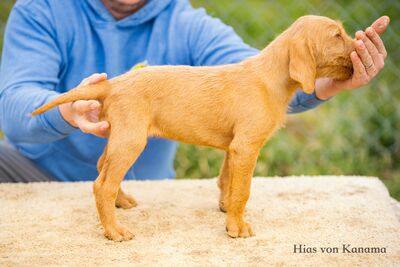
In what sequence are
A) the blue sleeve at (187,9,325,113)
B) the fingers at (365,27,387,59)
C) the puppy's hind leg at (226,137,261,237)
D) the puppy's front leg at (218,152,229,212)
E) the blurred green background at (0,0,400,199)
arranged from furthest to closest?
the blurred green background at (0,0,400,199), the blue sleeve at (187,9,325,113), the puppy's front leg at (218,152,229,212), the fingers at (365,27,387,59), the puppy's hind leg at (226,137,261,237)

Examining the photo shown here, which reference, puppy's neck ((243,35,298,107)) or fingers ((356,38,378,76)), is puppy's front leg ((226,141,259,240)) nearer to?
→ puppy's neck ((243,35,298,107))

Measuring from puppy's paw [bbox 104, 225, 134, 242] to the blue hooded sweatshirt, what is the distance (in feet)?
2.50

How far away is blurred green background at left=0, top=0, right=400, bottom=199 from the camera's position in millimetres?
4516

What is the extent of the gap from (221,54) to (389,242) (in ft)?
4.41

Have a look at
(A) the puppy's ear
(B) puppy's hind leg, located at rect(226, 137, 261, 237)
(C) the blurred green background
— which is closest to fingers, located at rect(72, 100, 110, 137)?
(B) puppy's hind leg, located at rect(226, 137, 261, 237)

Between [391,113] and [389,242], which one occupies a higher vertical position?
[389,242]

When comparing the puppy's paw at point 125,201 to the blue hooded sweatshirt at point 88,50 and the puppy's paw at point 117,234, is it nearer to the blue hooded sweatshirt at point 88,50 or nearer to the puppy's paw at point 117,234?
the puppy's paw at point 117,234

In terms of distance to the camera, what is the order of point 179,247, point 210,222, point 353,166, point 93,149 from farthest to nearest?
point 353,166, point 93,149, point 210,222, point 179,247

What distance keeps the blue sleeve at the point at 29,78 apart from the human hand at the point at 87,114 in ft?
0.26

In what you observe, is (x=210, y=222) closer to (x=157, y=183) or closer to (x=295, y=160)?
(x=157, y=183)

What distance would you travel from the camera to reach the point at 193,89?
217 cm

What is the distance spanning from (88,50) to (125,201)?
3.16ft

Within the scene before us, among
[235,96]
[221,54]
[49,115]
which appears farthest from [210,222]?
[221,54]

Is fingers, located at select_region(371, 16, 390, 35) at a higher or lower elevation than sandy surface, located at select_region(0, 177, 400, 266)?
higher
